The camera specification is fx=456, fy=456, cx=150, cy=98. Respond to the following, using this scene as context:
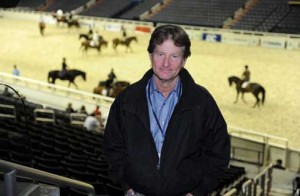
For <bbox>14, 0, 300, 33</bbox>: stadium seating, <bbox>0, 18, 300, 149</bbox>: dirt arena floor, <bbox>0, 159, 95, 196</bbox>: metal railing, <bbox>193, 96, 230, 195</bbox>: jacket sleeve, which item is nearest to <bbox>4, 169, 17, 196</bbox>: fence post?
<bbox>0, 159, 95, 196</bbox>: metal railing

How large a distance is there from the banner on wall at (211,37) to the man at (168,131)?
81.5 feet

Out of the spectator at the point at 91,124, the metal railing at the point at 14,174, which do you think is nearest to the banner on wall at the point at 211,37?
the spectator at the point at 91,124

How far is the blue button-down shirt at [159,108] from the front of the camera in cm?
279

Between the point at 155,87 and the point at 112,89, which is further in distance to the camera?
the point at 112,89

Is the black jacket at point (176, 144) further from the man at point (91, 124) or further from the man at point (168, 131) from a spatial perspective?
the man at point (91, 124)

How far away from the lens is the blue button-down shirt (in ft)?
9.14

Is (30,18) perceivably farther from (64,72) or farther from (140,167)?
(140,167)

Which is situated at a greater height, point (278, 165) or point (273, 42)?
point (273, 42)

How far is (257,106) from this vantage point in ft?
53.2

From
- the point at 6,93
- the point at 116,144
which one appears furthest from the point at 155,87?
the point at 6,93

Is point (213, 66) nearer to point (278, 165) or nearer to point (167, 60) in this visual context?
point (278, 165)

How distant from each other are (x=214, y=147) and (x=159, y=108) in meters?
0.42

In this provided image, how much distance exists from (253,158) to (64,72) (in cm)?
890

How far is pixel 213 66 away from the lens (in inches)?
845
